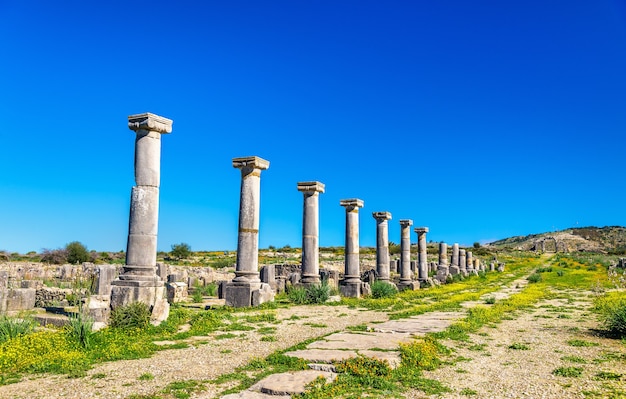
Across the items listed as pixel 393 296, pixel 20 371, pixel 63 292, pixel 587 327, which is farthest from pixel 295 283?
pixel 20 371

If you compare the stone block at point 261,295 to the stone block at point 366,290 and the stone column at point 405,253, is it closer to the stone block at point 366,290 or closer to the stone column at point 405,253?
the stone block at point 366,290

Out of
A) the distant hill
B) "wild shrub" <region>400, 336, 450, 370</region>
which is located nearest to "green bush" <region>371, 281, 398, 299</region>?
"wild shrub" <region>400, 336, 450, 370</region>

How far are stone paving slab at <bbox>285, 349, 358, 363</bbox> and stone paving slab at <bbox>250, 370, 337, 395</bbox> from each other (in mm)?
599

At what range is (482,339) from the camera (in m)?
10.4

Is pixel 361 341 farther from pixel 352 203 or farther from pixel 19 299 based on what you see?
pixel 352 203

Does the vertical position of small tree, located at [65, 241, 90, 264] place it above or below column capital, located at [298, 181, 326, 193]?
below

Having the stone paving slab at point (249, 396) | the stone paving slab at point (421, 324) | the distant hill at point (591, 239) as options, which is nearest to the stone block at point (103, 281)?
the stone paving slab at point (421, 324)

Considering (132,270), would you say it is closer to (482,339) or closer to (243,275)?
(243,275)

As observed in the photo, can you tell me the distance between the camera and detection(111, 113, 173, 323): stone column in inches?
478

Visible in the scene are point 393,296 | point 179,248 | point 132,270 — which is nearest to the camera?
point 132,270

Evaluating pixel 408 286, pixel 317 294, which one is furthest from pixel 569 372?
pixel 408 286

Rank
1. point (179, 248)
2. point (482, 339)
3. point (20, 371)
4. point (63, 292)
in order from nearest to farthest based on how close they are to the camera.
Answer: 1. point (20, 371)
2. point (482, 339)
3. point (63, 292)
4. point (179, 248)

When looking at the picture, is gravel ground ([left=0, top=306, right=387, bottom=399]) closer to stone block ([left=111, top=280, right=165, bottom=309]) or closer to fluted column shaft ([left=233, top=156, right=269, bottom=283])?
stone block ([left=111, top=280, right=165, bottom=309])

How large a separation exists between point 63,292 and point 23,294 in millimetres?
2578
